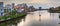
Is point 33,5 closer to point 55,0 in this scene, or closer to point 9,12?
point 55,0

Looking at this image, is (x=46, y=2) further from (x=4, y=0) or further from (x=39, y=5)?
(x=4, y=0)

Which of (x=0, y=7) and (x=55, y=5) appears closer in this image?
(x=55, y=5)

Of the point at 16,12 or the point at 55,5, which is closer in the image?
the point at 55,5

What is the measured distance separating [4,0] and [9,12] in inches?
89.7

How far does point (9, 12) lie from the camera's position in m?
9.30

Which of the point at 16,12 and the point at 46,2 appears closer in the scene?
the point at 46,2

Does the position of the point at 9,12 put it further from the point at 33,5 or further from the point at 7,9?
the point at 33,5

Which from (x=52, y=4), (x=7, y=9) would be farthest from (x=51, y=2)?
(x=7, y=9)

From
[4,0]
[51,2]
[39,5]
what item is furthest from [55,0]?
[4,0]

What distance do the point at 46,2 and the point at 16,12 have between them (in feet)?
10.2

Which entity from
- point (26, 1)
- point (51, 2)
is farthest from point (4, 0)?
point (51, 2)

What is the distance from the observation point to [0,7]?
361 inches

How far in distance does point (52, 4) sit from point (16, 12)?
3.14 metres

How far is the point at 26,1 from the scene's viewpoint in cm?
723
